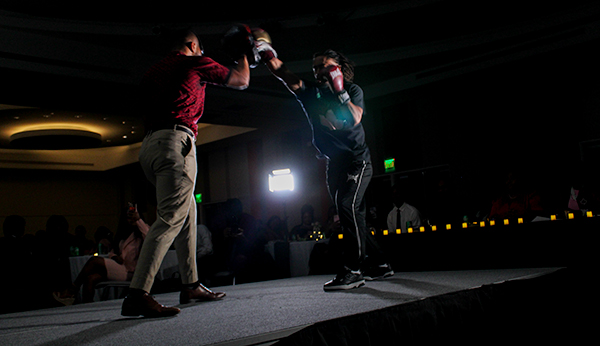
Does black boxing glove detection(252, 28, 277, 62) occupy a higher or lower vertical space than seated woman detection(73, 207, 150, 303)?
higher

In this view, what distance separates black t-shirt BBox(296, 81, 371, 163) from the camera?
2.50 metres

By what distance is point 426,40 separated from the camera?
7.10 meters

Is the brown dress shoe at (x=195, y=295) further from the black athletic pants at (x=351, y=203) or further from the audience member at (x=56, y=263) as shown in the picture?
the audience member at (x=56, y=263)

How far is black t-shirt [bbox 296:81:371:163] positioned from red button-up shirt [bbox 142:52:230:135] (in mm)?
644

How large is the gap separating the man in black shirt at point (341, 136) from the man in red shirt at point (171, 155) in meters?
0.48

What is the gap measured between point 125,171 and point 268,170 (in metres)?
6.75

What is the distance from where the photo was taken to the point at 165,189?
1.88 meters

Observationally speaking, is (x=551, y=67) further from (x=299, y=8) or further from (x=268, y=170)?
(x=268, y=170)

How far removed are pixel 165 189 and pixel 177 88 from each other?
1.47 ft

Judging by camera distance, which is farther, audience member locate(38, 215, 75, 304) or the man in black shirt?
audience member locate(38, 215, 75, 304)

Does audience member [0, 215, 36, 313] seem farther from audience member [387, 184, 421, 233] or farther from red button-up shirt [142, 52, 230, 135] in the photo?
audience member [387, 184, 421, 233]

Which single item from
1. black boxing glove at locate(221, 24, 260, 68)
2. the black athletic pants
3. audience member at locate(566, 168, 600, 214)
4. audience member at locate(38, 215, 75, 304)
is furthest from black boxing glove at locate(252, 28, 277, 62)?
audience member at locate(38, 215, 75, 304)

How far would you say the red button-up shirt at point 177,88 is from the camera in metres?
1.95

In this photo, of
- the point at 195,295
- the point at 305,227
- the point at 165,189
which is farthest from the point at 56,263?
the point at 305,227
